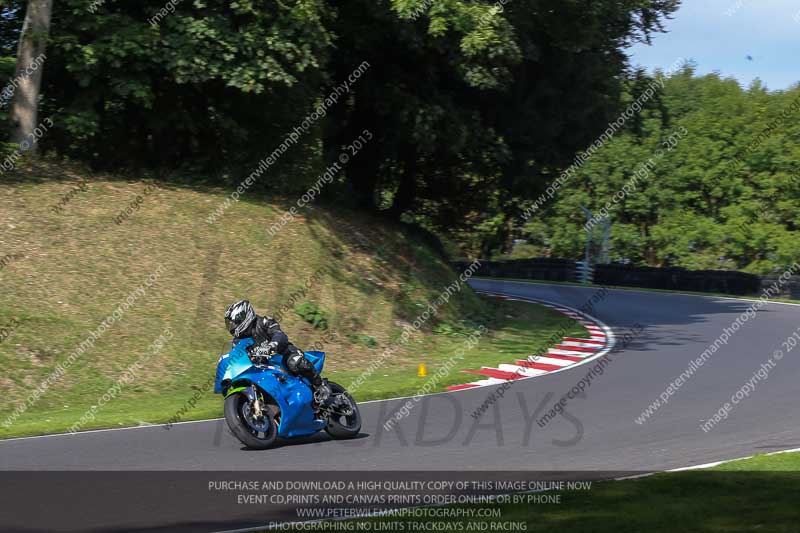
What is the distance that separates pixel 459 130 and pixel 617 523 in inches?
695

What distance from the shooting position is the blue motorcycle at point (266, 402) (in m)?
9.95

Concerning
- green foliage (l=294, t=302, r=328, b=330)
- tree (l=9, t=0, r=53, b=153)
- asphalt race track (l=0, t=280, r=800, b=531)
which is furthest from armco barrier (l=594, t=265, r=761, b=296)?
tree (l=9, t=0, r=53, b=153)

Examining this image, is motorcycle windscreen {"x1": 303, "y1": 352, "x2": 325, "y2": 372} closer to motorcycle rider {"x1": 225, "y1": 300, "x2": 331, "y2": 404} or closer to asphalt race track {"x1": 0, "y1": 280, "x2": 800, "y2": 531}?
motorcycle rider {"x1": 225, "y1": 300, "x2": 331, "y2": 404}

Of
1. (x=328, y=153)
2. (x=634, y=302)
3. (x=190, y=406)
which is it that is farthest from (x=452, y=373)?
(x=634, y=302)

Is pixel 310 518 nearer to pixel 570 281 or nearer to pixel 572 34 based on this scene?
pixel 572 34

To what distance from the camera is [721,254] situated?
2119 inches

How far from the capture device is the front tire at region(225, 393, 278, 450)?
986cm

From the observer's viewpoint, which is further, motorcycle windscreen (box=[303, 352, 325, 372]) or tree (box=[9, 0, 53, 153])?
tree (box=[9, 0, 53, 153])

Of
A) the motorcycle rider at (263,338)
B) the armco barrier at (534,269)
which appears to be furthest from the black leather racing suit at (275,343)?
the armco barrier at (534,269)

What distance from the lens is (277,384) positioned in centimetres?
1013

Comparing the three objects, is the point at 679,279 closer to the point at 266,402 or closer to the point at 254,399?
the point at 266,402

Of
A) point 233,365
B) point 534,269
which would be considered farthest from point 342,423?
point 534,269

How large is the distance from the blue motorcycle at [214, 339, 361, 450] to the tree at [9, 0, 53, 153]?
1290 centimetres

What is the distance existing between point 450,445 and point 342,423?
1.35 meters
